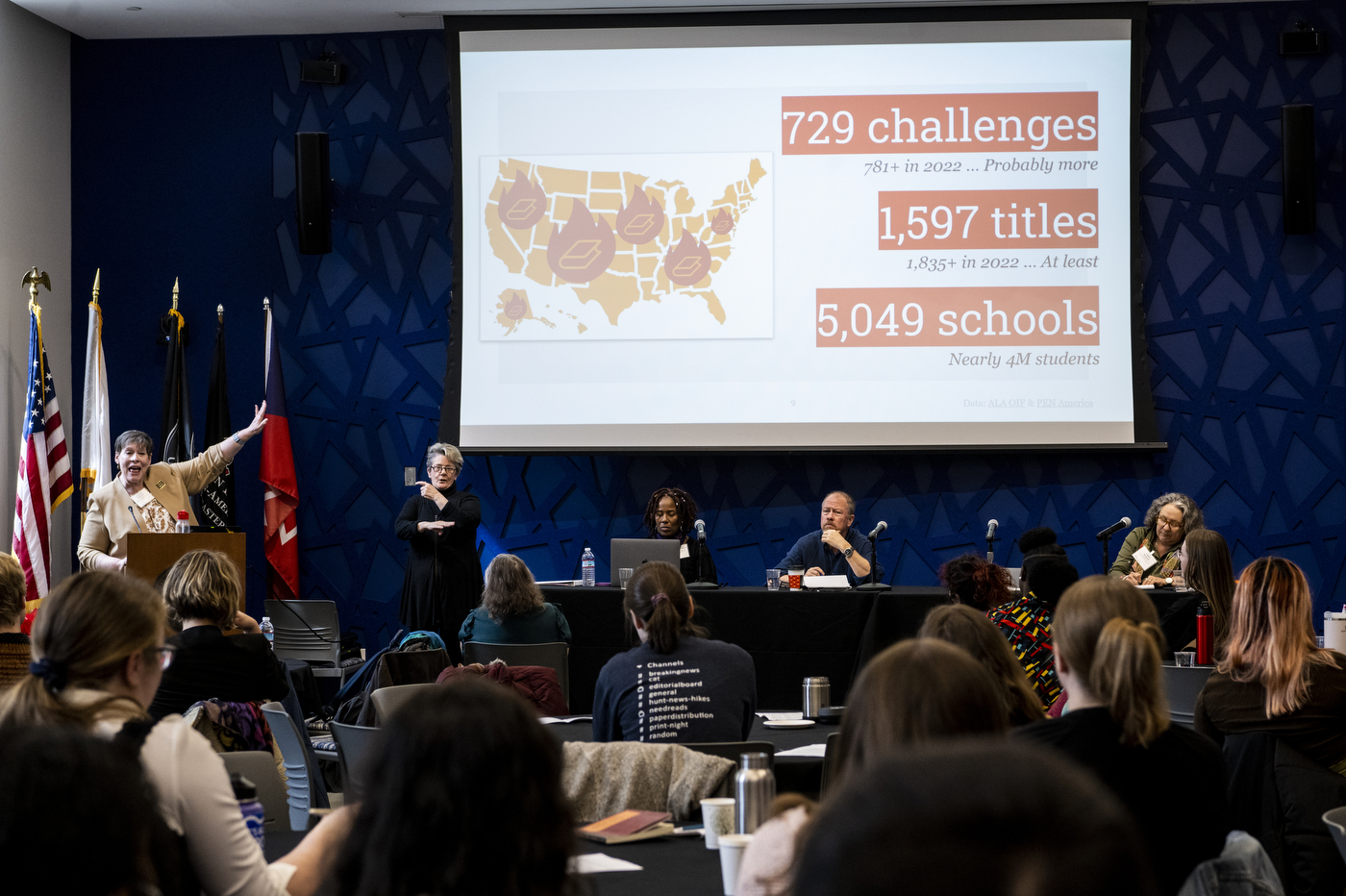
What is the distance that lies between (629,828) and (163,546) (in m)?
3.86

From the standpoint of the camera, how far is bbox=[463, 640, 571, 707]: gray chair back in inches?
186

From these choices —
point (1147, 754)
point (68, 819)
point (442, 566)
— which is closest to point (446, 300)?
point (442, 566)

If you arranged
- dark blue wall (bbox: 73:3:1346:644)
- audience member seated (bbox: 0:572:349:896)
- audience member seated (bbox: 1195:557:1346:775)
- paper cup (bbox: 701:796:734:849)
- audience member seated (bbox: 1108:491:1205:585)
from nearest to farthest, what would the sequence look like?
audience member seated (bbox: 0:572:349:896)
paper cup (bbox: 701:796:734:849)
audience member seated (bbox: 1195:557:1346:775)
audience member seated (bbox: 1108:491:1205:585)
dark blue wall (bbox: 73:3:1346:644)

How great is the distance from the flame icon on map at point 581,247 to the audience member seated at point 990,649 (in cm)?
530

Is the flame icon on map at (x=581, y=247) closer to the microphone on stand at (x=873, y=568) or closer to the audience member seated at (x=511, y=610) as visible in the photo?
the microphone on stand at (x=873, y=568)

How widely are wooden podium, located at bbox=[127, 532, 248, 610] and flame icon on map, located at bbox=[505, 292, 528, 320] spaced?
236 centimetres

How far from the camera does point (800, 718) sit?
3.91 m

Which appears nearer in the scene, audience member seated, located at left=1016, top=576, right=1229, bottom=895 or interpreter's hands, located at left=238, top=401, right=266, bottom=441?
audience member seated, located at left=1016, top=576, right=1229, bottom=895

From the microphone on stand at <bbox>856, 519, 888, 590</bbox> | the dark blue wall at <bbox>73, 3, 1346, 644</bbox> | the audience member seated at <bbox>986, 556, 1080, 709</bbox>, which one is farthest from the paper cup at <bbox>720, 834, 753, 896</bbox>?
the dark blue wall at <bbox>73, 3, 1346, 644</bbox>

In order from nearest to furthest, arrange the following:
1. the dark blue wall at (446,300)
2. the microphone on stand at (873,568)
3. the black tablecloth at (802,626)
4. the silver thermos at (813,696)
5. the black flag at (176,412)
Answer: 1. the silver thermos at (813,696)
2. the black tablecloth at (802,626)
3. the microphone on stand at (873,568)
4. the black flag at (176,412)
5. the dark blue wall at (446,300)

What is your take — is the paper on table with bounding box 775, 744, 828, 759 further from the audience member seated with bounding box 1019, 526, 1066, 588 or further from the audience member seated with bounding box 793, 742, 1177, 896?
the audience member seated with bounding box 793, 742, 1177, 896

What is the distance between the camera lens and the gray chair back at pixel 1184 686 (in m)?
3.93

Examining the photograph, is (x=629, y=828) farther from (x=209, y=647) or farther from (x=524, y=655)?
(x=524, y=655)

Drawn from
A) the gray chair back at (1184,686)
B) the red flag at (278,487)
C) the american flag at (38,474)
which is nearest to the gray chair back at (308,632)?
the red flag at (278,487)
